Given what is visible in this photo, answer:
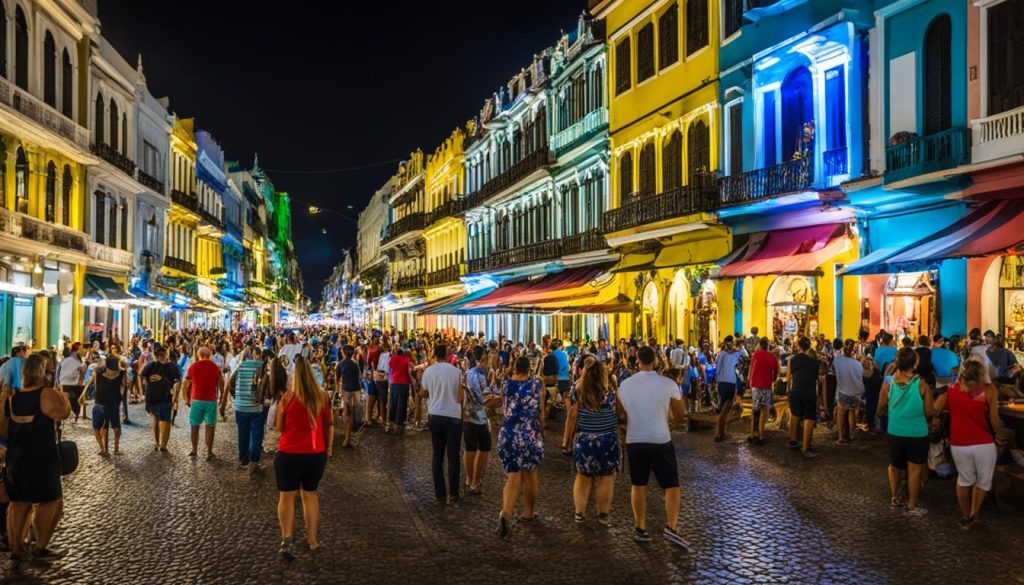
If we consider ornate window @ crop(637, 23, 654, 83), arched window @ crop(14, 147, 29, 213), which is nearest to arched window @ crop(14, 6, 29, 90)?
arched window @ crop(14, 147, 29, 213)

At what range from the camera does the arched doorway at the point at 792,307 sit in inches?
774

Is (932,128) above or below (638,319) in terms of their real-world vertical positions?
above

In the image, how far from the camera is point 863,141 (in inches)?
706

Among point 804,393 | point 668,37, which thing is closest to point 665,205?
point 668,37

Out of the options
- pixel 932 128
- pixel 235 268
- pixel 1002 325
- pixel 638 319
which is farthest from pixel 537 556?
pixel 235 268

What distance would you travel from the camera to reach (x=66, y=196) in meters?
30.1

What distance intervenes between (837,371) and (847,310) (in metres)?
5.83

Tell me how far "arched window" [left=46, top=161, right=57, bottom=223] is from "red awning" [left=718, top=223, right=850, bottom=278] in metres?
21.5

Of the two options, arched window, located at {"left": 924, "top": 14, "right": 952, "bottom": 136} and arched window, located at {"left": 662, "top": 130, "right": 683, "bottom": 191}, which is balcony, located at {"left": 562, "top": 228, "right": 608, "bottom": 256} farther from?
arched window, located at {"left": 924, "top": 14, "right": 952, "bottom": 136}

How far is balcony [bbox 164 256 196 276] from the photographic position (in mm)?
43844

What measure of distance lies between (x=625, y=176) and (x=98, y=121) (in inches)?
782

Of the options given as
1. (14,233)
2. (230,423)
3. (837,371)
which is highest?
(14,233)

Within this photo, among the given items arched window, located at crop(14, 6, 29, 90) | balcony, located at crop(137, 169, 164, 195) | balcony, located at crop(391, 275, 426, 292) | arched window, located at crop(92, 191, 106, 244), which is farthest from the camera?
balcony, located at crop(391, 275, 426, 292)

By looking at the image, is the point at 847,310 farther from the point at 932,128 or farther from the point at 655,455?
the point at 655,455
